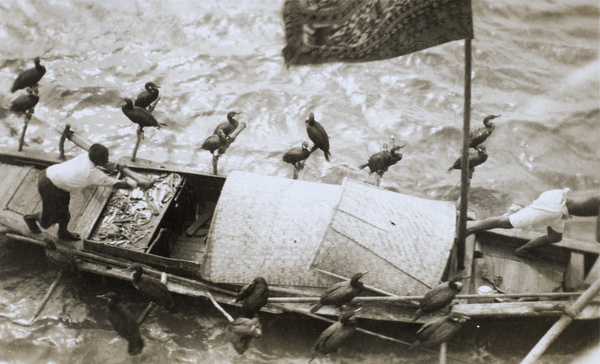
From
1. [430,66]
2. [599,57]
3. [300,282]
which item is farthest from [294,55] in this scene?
[599,57]

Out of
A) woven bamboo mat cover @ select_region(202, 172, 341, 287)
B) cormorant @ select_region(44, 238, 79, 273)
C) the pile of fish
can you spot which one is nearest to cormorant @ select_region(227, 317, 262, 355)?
woven bamboo mat cover @ select_region(202, 172, 341, 287)

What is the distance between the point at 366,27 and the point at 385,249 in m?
2.56

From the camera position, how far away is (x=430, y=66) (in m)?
12.6

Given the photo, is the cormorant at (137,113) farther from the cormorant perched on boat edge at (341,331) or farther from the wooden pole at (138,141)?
the cormorant perched on boat edge at (341,331)

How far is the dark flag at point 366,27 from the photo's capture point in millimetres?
4785

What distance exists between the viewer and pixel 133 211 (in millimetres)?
6879

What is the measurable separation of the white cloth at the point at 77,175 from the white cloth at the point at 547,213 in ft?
18.0

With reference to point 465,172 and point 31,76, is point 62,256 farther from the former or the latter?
point 465,172

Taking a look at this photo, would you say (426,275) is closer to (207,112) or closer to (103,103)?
(207,112)

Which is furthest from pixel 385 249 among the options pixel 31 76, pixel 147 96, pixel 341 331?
pixel 31 76

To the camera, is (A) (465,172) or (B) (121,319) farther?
(A) (465,172)

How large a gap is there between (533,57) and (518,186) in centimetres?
472

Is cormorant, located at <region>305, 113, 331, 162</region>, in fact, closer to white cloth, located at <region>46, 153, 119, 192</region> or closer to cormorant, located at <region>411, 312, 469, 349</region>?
white cloth, located at <region>46, 153, 119, 192</region>

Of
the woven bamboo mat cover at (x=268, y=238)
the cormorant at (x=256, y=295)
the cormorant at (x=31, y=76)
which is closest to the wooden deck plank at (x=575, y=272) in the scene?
the woven bamboo mat cover at (x=268, y=238)
